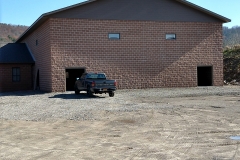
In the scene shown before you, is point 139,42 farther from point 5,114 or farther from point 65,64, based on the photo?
point 5,114

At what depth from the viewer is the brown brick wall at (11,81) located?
31.4 meters

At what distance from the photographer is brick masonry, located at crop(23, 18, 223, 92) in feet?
88.2

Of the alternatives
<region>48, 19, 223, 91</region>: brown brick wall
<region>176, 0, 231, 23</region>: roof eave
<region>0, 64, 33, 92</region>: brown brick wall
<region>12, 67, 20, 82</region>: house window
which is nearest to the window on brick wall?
<region>48, 19, 223, 91</region>: brown brick wall

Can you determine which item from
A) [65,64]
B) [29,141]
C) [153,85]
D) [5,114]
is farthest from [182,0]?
[29,141]

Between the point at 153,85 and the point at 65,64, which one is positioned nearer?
the point at 65,64

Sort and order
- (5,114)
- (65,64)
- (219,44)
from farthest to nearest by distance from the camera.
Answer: (219,44), (65,64), (5,114)

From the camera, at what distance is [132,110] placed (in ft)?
52.9

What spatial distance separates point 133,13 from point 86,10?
377 cm

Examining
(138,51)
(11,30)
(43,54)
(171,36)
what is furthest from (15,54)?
(11,30)

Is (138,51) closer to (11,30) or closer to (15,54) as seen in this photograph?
(15,54)

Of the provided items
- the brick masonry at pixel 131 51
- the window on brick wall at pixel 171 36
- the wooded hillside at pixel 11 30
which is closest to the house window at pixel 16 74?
the brick masonry at pixel 131 51

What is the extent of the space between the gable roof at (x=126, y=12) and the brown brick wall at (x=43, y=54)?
0.82m

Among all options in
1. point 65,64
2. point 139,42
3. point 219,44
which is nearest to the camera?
point 65,64

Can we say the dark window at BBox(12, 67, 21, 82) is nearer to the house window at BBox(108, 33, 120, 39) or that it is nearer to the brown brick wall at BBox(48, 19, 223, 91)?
the brown brick wall at BBox(48, 19, 223, 91)
